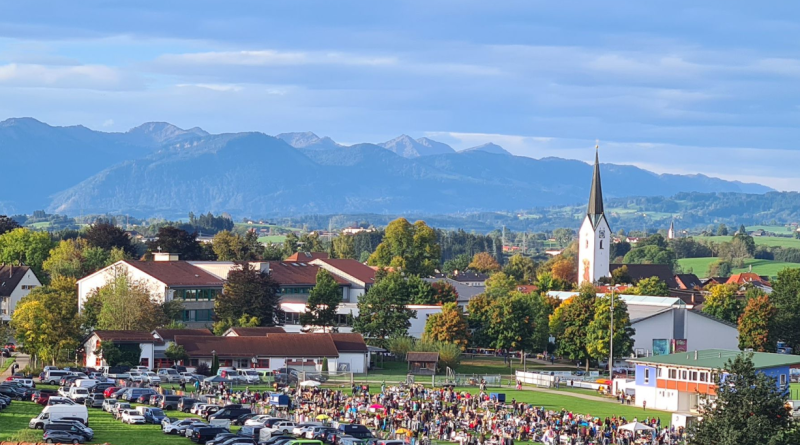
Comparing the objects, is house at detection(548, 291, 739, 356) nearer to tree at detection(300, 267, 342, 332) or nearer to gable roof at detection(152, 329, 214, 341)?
tree at detection(300, 267, 342, 332)

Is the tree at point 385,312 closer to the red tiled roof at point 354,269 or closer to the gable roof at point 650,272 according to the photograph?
the red tiled roof at point 354,269

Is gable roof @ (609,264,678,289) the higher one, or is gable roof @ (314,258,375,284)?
gable roof @ (609,264,678,289)

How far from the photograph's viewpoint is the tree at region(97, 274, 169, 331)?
84.8 metres

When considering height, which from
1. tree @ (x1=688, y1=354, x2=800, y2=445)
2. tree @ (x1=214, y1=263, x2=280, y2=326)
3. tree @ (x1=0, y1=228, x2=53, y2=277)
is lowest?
tree @ (x1=688, y1=354, x2=800, y2=445)

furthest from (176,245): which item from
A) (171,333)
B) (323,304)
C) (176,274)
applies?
(171,333)

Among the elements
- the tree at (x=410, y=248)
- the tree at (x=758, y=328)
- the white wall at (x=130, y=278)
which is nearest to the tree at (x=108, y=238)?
the tree at (x=410, y=248)

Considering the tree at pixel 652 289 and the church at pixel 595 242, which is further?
the church at pixel 595 242

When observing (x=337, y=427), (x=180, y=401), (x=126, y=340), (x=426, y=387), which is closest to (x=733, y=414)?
(x=337, y=427)

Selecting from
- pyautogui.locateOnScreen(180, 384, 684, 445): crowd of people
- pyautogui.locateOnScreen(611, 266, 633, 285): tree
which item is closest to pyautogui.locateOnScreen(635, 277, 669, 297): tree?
pyautogui.locateOnScreen(611, 266, 633, 285): tree

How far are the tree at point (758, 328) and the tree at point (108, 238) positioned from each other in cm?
6300

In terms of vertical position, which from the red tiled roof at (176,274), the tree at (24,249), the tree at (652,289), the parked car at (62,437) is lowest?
the parked car at (62,437)

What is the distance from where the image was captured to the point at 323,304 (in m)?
92.8

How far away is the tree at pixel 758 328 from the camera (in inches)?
3541

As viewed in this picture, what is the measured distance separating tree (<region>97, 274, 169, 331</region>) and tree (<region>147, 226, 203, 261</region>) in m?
27.2
